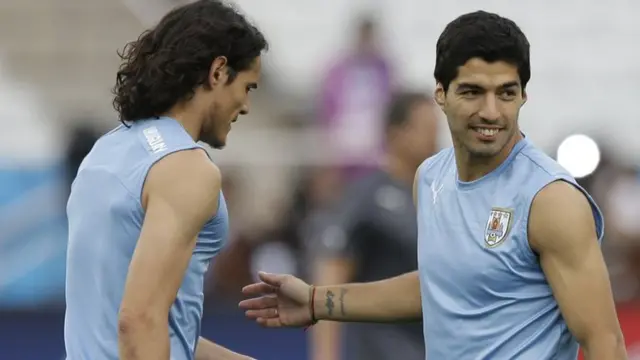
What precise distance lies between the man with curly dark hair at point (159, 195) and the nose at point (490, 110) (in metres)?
0.77

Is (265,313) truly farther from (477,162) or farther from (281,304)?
(477,162)

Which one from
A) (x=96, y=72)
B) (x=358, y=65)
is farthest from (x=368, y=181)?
(x=96, y=72)

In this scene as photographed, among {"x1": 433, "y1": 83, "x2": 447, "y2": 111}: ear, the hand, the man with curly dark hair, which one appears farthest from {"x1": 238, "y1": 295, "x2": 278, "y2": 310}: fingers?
{"x1": 433, "y1": 83, "x2": 447, "y2": 111}: ear

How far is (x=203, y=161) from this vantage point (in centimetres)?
461

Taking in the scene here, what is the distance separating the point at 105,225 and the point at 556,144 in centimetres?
825

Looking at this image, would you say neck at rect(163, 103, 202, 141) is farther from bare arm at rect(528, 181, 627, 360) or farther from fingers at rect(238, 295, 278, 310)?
bare arm at rect(528, 181, 627, 360)

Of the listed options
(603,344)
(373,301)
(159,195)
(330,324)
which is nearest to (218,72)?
(159,195)

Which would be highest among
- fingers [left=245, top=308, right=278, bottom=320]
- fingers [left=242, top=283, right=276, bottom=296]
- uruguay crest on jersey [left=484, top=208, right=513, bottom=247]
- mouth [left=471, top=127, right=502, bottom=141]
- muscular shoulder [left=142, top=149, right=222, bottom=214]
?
mouth [left=471, top=127, right=502, bottom=141]

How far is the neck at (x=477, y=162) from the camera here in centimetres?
495

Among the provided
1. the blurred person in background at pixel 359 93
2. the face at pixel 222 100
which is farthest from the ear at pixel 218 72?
the blurred person in background at pixel 359 93

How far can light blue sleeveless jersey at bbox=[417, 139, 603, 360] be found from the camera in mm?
4754

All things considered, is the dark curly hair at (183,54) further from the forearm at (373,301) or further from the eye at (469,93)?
the forearm at (373,301)

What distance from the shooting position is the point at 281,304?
18.4 ft

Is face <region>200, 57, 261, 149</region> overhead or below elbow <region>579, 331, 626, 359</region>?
overhead
